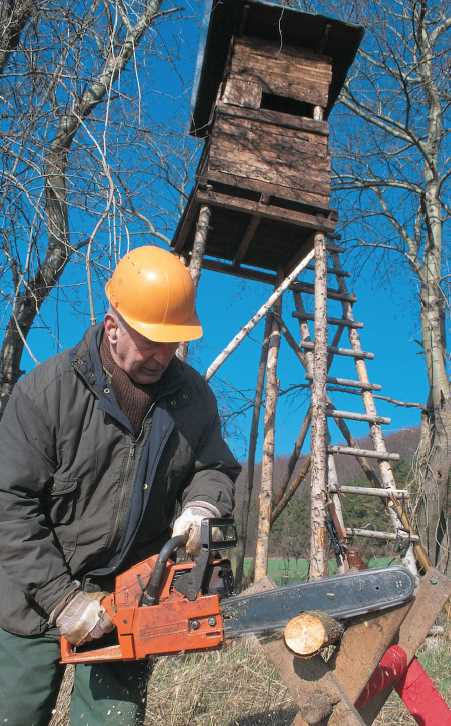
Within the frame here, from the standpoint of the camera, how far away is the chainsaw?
1846 millimetres

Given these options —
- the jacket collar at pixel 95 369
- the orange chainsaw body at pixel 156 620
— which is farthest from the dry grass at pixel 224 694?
the jacket collar at pixel 95 369

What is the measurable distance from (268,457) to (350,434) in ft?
3.64

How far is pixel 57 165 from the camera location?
3818 millimetres

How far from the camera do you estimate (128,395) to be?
8.02ft

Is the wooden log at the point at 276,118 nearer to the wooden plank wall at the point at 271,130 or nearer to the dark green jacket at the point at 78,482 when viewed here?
the wooden plank wall at the point at 271,130

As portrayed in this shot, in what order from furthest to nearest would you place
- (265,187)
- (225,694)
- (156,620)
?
(265,187) → (225,694) → (156,620)

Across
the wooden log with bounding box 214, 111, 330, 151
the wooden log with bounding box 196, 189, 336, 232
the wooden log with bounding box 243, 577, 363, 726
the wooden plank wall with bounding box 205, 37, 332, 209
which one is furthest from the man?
the wooden log with bounding box 214, 111, 330, 151

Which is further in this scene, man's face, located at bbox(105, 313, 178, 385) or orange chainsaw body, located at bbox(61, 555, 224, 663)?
man's face, located at bbox(105, 313, 178, 385)

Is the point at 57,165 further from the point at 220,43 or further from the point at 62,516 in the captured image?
the point at 220,43

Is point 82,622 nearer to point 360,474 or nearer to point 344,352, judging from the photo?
point 344,352

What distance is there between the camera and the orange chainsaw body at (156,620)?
6.40ft

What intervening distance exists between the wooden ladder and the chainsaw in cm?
449

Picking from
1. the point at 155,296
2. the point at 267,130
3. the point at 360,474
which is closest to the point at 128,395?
the point at 155,296

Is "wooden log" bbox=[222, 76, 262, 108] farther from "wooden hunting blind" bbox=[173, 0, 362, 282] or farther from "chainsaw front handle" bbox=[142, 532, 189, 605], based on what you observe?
"chainsaw front handle" bbox=[142, 532, 189, 605]
